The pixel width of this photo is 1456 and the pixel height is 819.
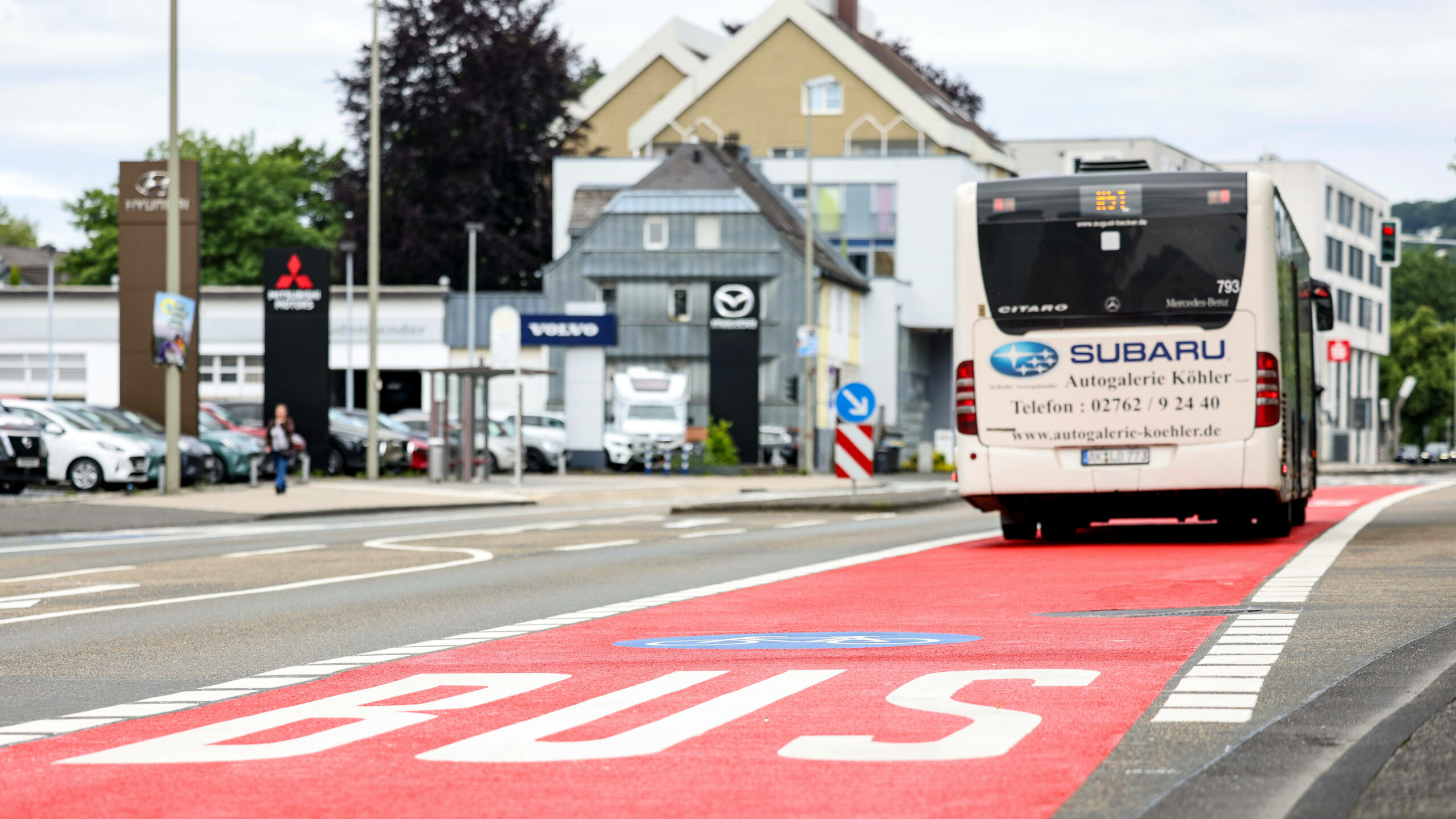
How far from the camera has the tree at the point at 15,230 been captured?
127 metres

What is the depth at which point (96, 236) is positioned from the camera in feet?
279

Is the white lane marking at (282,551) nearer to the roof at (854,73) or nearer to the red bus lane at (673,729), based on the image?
the red bus lane at (673,729)

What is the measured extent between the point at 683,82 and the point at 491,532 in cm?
5625

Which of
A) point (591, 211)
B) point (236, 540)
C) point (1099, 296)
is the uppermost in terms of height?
point (591, 211)

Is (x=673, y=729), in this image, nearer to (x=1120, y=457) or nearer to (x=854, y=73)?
(x=1120, y=457)

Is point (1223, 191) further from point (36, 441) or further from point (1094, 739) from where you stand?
point (36, 441)

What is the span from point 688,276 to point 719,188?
3.21 metres

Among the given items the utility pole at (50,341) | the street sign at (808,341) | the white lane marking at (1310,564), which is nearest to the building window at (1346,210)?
the street sign at (808,341)

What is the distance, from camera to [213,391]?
224 feet

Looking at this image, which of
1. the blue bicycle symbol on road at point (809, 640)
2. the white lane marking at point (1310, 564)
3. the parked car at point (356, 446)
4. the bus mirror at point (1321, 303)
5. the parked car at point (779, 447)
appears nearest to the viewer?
→ the blue bicycle symbol on road at point (809, 640)

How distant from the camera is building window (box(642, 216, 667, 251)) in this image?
212 feet

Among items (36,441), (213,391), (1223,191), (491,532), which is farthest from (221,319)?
(1223,191)

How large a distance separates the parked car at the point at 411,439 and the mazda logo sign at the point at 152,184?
828 centimetres

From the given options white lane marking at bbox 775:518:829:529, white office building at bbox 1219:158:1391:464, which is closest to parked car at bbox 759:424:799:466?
white lane marking at bbox 775:518:829:529
